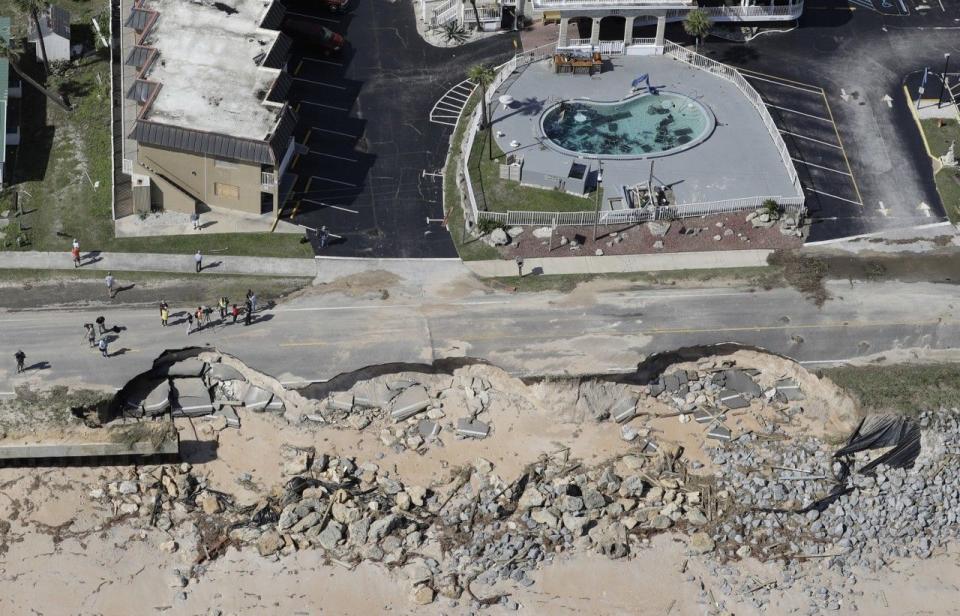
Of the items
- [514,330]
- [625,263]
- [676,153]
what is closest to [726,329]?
[625,263]

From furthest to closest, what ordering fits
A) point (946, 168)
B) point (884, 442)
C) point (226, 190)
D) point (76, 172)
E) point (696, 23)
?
point (696, 23) → point (946, 168) → point (76, 172) → point (226, 190) → point (884, 442)

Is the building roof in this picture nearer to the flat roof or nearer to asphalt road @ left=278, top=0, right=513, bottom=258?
the flat roof

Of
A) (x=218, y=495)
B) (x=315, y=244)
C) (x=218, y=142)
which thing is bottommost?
(x=218, y=495)

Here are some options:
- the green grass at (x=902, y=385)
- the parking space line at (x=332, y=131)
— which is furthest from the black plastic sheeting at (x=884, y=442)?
the parking space line at (x=332, y=131)

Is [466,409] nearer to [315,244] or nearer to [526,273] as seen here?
[526,273]

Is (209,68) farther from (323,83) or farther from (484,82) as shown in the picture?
(484,82)

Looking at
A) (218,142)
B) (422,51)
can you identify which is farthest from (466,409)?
(422,51)
